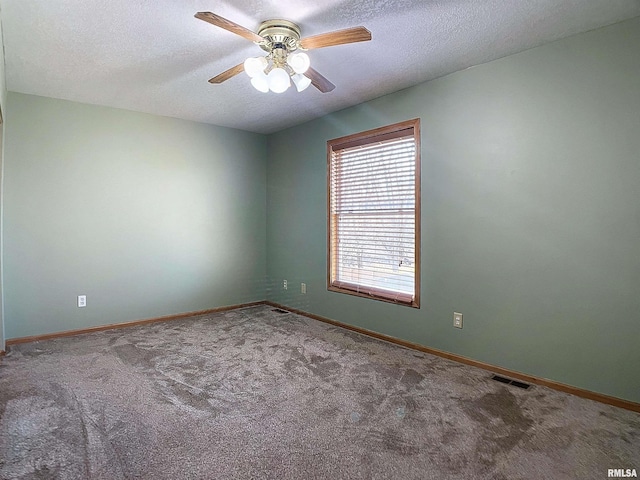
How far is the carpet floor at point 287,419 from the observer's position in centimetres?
172

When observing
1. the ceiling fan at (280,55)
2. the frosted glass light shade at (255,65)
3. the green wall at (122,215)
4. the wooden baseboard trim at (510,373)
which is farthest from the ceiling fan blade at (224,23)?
the wooden baseboard trim at (510,373)

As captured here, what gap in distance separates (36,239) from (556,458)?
182 inches

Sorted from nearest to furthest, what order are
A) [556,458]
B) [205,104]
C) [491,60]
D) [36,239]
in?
[556,458], [491,60], [36,239], [205,104]

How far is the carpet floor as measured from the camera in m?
1.72

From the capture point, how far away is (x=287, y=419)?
215cm

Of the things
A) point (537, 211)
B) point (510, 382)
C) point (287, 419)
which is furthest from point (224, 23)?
point (510, 382)

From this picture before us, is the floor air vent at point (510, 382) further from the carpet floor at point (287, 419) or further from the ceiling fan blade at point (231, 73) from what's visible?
the ceiling fan blade at point (231, 73)

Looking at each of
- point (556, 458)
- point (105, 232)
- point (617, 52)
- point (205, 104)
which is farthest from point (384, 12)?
point (105, 232)

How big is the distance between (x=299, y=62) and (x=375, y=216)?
1928 mm

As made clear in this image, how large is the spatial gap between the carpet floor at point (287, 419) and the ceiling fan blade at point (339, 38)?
7.36ft

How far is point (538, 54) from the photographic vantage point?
2625mm

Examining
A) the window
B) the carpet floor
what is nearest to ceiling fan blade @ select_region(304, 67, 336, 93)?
the window

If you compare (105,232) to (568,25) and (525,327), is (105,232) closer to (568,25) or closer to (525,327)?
(525,327)

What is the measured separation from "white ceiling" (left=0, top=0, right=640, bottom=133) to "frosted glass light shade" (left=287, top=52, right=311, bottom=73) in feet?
0.79
